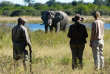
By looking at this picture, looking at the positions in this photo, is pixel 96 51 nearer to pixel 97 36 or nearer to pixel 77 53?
pixel 97 36

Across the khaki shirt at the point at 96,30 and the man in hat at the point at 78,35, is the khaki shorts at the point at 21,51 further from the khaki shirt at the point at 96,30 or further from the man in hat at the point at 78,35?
the khaki shirt at the point at 96,30

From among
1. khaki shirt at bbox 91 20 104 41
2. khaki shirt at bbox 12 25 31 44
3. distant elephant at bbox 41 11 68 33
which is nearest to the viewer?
khaki shirt at bbox 12 25 31 44

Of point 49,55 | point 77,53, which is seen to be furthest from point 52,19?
point 77,53

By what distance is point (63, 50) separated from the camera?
1312cm

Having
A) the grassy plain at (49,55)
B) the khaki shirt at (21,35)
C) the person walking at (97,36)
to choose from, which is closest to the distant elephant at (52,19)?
the grassy plain at (49,55)

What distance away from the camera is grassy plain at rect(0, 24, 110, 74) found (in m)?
8.29

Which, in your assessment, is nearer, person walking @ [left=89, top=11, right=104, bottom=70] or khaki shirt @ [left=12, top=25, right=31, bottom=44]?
khaki shirt @ [left=12, top=25, right=31, bottom=44]

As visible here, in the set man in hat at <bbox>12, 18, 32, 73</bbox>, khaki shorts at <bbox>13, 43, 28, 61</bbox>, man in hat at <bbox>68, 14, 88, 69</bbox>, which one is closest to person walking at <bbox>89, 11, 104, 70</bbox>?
man in hat at <bbox>68, 14, 88, 69</bbox>

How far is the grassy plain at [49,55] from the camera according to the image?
27.2ft

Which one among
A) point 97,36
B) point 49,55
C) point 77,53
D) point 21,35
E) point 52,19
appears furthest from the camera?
point 52,19

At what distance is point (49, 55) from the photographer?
39.4ft

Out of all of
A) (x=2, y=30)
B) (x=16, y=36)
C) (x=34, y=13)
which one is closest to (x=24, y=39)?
(x=16, y=36)

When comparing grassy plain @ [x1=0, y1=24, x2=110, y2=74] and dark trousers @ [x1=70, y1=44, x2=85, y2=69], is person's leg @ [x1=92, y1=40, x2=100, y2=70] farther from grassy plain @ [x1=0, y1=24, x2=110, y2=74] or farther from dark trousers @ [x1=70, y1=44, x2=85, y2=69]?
dark trousers @ [x1=70, y1=44, x2=85, y2=69]

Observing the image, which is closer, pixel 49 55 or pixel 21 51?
pixel 21 51
